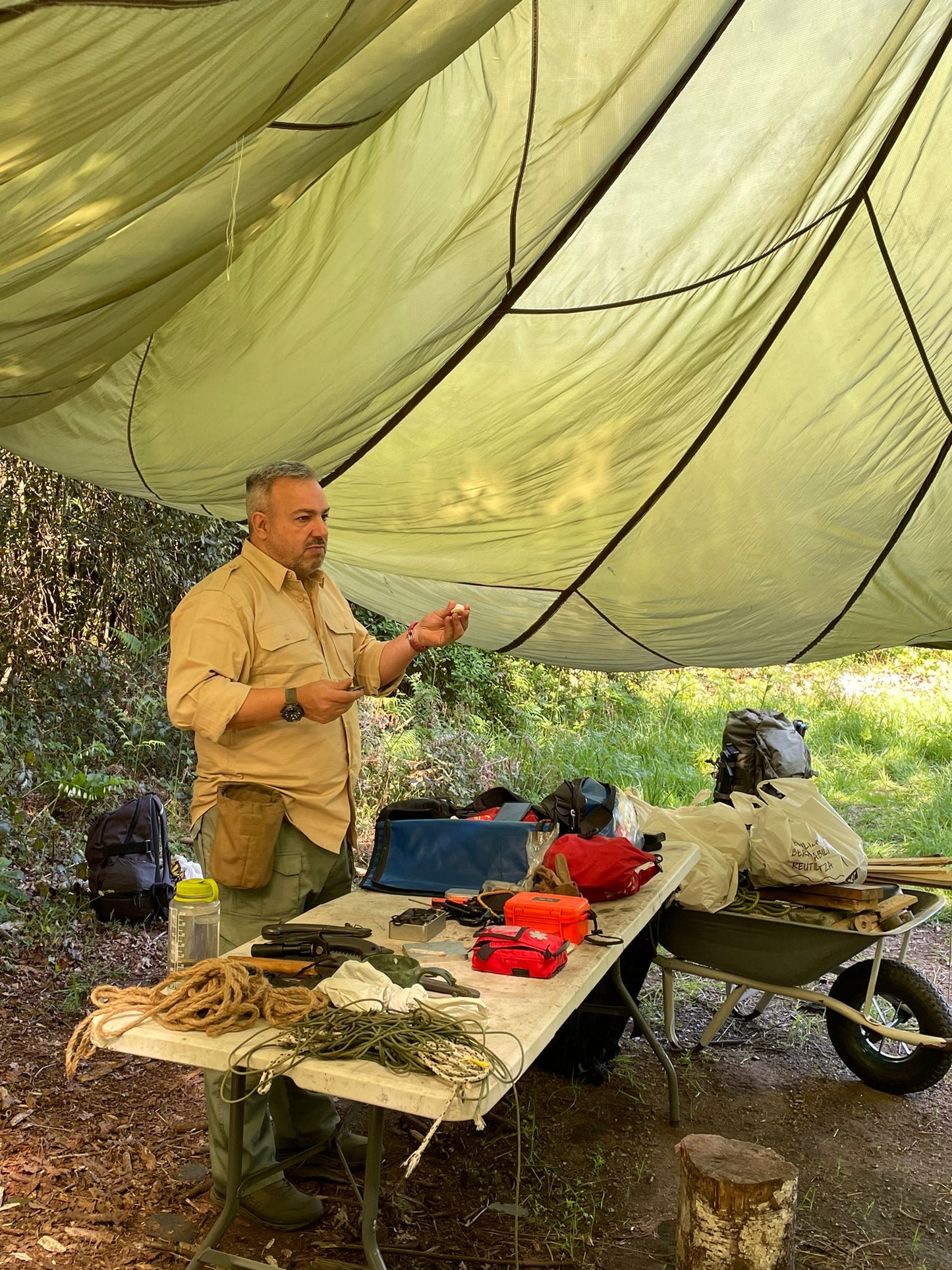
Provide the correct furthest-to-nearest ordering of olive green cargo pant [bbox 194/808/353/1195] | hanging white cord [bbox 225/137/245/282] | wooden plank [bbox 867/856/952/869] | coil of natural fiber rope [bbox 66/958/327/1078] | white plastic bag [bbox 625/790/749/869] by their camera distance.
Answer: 1. wooden plank [bbox 867/856/952/869]
2. white plastic bag [bbox 625/790/749/869]
3. olive green cargo pant [bbox 194/808/353/1195]
4. hanging white cord [bbox 225/137/245/282]
5. coil of natural fiber rope [bbox 66/958/327/1078]

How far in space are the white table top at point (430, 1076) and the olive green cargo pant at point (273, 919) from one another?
145 millimetres

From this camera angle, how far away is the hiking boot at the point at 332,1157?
11.1ft

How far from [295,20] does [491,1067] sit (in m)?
1.84

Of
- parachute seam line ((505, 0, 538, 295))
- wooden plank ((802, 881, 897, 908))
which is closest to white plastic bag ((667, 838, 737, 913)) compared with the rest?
wooden plank ((802, 881, 897, 908))

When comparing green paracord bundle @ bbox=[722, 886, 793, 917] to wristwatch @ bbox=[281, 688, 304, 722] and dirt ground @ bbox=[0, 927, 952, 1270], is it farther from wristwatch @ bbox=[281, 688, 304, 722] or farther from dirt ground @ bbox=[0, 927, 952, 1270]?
wristwatch @ bbox=[281, 688, 304, 722]

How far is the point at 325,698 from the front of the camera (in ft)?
9.41

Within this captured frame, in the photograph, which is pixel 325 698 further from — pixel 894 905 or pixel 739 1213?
pixel 894 905

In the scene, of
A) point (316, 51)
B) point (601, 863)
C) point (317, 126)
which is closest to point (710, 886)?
point (601, 863)

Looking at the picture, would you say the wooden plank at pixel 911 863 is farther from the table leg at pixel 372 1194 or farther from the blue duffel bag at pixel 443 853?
the table leg at pixel 372 1194

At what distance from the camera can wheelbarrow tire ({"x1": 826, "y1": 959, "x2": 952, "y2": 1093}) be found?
401 cm

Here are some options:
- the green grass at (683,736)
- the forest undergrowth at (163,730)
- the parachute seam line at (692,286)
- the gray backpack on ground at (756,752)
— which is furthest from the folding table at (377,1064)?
the green grass at (683,736)

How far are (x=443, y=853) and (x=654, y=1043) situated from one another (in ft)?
3.50

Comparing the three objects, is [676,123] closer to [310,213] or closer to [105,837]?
[310,213]

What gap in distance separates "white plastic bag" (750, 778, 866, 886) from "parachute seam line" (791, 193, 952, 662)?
893 millimetres
